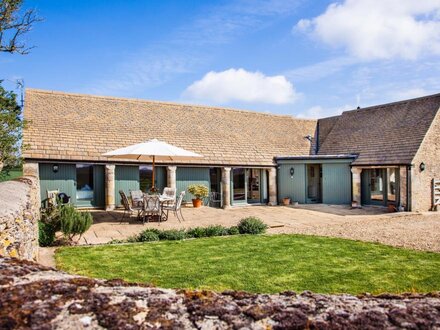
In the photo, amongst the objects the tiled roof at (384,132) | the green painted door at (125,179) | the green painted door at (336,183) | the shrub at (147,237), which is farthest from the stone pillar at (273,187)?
the shrub at (147,237)

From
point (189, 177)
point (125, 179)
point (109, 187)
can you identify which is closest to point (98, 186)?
point (109, 187)

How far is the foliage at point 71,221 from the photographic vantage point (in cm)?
970

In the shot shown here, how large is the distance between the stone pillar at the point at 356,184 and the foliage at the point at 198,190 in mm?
8469

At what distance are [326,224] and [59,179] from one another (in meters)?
12.9

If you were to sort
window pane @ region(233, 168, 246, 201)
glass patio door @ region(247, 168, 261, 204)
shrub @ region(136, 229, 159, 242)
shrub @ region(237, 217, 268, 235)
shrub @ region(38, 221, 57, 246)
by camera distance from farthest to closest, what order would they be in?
glass patio door @ region(247, 168, 261, 204)
window pane @ region(233, 168, 246, 201)
shrub @ region(237, 217, 268, 235)
shrub @ region(136, 229, 159, 242)
shrub @ region(38, 221, 57, 246)

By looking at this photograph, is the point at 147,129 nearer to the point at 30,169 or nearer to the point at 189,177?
the point at 189,177

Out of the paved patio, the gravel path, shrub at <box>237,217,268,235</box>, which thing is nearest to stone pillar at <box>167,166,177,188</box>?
the paved patio

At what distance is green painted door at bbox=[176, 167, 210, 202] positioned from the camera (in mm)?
20553

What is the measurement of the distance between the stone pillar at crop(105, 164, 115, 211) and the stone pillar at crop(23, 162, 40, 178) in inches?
A: 128

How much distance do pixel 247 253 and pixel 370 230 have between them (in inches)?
243

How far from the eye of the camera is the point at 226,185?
20906 mm

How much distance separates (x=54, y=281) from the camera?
2.00 m

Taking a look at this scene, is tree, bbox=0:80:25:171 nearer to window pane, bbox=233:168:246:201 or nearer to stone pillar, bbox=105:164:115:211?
stone pillar, bbox=105:164:115:211

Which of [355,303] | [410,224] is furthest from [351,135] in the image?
[355,303]
